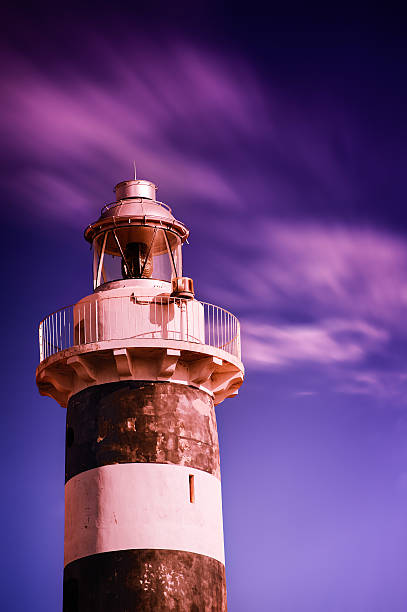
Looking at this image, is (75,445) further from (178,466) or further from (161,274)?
(161,274)

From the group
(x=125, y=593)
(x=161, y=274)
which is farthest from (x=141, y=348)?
(x=125, y=593)

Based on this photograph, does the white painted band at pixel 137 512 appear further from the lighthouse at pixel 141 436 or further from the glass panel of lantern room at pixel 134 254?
the glass panel of lantern room at pixel 134 254

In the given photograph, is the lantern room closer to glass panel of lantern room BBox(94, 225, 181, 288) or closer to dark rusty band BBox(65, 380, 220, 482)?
glass panel of lantern room BBox(94, 225, 181, 288)

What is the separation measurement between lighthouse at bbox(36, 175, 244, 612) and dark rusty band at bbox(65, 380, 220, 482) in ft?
0.08

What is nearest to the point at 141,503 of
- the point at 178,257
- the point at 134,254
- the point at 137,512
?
the point at 137,512

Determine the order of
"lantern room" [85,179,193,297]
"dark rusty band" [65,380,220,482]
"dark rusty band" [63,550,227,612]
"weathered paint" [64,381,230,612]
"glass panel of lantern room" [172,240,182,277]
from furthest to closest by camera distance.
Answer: "glass panel of lantern room" [172,240,182,277] → "lantern room" [85,179,193,297] → "dark rusty band" [65,380,220,482] → "weathered paint" [64,381,230,612] → "dark rusty band" [63,550,227,612]

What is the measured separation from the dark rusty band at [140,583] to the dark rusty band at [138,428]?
1995mm

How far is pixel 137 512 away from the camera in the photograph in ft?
83.2

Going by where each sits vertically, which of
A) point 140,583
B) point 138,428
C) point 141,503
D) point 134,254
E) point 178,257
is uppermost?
point 178,257

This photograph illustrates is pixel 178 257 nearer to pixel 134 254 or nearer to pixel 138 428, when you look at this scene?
pixel 134 254

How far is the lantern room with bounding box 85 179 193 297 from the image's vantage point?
28531 mm

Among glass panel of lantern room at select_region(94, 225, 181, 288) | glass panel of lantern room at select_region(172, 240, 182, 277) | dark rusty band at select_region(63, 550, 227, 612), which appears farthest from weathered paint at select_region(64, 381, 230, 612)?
glass panel of lantern room at select_region(172, 240, 182, 277)

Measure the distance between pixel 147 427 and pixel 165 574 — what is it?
10.1ft

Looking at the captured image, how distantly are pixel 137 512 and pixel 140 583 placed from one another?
1.46m
